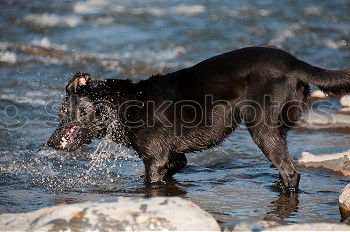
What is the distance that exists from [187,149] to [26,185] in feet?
4.62

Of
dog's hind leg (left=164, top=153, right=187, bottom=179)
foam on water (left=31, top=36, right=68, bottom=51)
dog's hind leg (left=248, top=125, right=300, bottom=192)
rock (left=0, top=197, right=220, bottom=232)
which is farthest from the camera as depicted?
foam on water (left=31, top=36, right=68, bottom=51)

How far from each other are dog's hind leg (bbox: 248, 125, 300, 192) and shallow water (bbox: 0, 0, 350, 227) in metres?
0.15

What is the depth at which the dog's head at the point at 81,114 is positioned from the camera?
6582mm

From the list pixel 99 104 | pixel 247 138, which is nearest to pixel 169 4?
pixel 247 138

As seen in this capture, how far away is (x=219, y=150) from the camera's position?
783 centimetres

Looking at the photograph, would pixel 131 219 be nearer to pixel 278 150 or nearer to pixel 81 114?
pixel 278 150

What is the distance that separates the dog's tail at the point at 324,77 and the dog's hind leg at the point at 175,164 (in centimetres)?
137

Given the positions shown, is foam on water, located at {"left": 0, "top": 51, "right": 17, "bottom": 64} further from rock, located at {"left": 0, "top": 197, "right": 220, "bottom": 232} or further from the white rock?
rock, located at {"left": 0, "top": 197, "right": 220, "bottom": 232}

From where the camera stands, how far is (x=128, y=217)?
4.46 metres

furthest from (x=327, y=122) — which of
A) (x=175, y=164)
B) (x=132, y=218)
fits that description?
(x=132, y=218)

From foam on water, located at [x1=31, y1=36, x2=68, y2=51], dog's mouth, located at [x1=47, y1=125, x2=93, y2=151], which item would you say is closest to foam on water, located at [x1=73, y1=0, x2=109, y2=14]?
foam on water, located at [x1=31, y1=36, x2=68, y2=51]

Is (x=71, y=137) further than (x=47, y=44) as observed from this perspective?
No

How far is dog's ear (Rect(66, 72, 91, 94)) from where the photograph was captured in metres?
6.54

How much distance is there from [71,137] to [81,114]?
237 millimetres
